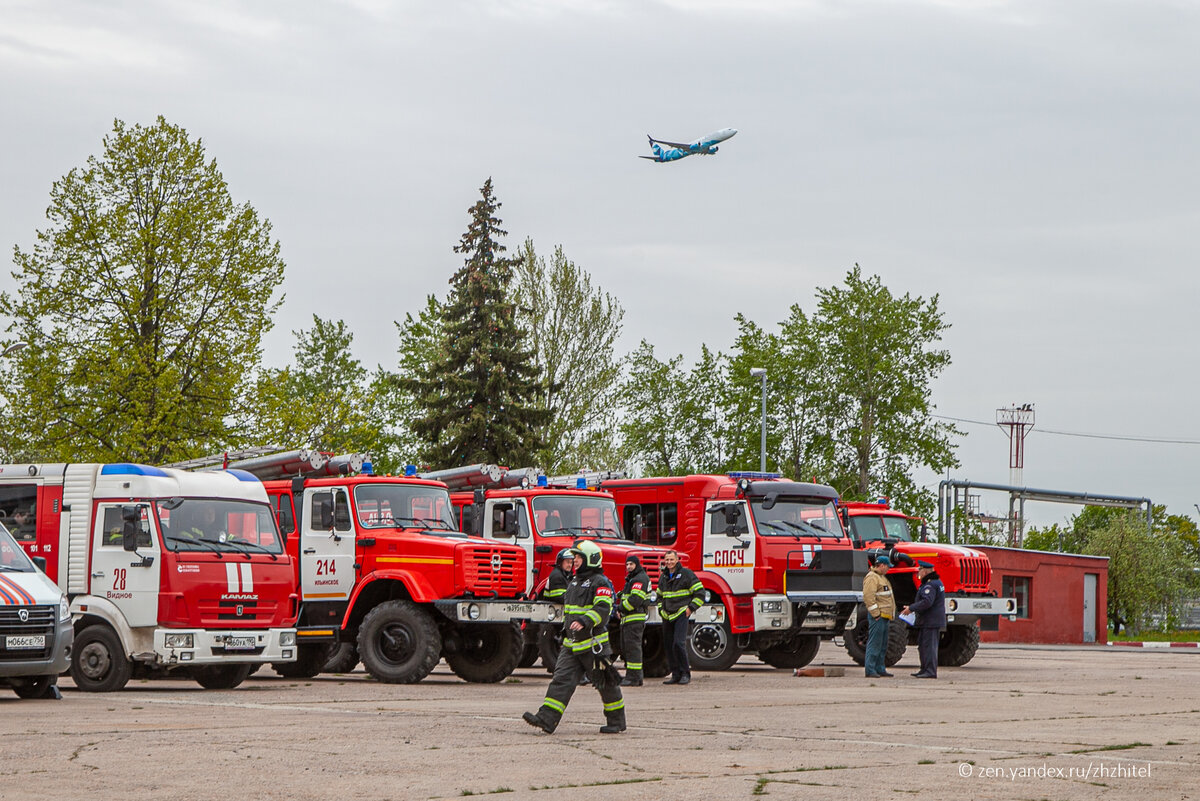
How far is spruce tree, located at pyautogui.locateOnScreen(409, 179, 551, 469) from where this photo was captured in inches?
1746

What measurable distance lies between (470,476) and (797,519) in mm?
5152

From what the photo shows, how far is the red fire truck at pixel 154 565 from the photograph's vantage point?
1784cm

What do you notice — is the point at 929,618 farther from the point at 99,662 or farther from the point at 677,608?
the point at 99,662

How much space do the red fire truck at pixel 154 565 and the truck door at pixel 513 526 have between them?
3877 millimetres

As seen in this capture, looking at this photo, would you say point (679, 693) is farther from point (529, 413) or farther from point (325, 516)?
point (529, 413)

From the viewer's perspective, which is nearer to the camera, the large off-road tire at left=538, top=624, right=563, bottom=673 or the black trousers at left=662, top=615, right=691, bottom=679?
the black trousers at left=662, top=615, right=691, bottom=679

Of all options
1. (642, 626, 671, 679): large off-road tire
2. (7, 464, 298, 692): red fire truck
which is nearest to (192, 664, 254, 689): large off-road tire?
(7, 464, 298, 692): red fire truck

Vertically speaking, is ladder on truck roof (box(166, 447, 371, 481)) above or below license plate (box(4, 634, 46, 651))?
above

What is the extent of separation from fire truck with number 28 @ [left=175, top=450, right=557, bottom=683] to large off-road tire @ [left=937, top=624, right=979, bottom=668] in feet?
29.6

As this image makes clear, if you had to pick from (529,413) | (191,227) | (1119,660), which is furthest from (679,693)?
(529,413)

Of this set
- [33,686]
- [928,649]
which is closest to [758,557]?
[928,649]

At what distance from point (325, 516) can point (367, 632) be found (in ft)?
5.90

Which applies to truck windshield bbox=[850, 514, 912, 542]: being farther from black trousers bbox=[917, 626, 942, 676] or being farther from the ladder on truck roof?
the ladder on truck roof

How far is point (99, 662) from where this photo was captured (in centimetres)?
1794
